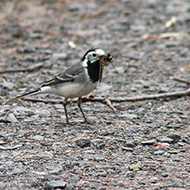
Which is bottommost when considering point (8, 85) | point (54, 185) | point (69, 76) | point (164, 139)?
point (164, 139)

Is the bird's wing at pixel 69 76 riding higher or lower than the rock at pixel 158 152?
higher

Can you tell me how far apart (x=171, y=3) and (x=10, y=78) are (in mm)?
8120

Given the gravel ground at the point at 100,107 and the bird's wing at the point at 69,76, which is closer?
the gravel ground at the point at 100,107

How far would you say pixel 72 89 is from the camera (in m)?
6.30

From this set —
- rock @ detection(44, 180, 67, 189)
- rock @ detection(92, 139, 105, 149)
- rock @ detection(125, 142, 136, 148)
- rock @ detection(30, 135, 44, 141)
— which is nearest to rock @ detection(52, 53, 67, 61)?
rock @ detection(30, 135, 44, 141)

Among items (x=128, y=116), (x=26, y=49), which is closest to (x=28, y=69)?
(x=26, y=49)

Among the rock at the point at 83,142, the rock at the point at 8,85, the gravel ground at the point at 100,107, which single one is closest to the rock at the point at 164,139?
the gravel ground at the point at 100,107

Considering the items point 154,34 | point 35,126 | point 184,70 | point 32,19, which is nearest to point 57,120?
point 35,126

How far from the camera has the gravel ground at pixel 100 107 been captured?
484cm

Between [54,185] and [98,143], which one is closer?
[54,185]

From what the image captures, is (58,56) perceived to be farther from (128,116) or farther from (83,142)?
(83,142)

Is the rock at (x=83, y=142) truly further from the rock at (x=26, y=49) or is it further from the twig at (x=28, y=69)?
the rock at (x=26, y=49)

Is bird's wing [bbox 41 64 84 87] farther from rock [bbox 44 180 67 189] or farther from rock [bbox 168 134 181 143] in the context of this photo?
rock [bbox 44 180 67 189]

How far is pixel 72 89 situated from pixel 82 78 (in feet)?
0.80
